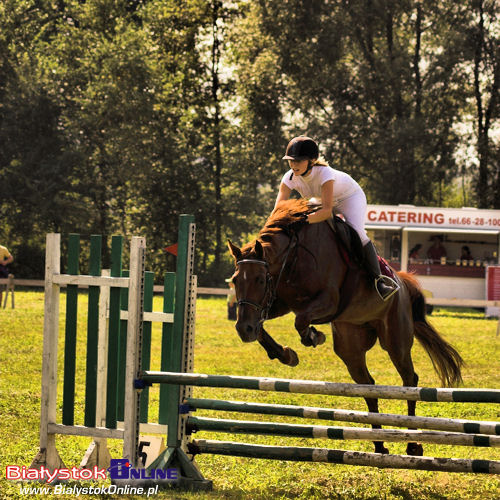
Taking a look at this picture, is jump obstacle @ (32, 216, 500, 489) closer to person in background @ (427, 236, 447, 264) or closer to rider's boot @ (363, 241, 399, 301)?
rider's boot @ (363, 241, 399, 301)

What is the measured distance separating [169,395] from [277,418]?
2.96 m

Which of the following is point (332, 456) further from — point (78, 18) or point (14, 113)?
point (78, 18)

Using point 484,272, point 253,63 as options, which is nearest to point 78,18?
point 253,63

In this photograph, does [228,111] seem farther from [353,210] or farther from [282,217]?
[282,217]

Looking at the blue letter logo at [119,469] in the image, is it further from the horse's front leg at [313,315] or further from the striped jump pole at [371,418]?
the horse's front leg at [313,315]

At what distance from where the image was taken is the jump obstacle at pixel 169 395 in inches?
179

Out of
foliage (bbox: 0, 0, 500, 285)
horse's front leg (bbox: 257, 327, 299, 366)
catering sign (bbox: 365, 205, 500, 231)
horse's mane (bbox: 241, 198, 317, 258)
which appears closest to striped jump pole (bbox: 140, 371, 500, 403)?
horse's front leg (bbox: 257, 327, 299, 366)

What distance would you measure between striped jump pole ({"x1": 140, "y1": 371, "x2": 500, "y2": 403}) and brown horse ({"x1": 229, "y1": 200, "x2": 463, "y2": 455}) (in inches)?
19.7

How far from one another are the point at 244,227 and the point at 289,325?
17.5 meters

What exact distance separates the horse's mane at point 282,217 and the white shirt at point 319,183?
0.12 meters

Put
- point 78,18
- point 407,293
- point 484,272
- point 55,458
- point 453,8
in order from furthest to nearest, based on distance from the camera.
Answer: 1. point 78,18
2. point 453,8
3. point 484,272
4. point 407,293
5. point 55,458

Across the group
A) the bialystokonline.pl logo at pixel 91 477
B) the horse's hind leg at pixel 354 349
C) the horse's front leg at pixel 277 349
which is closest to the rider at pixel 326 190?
the horse's hind leg at pixel 354 349

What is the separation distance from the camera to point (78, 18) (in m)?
37.7

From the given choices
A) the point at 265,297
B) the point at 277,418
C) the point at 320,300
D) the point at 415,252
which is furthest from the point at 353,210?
the point at 415,252
